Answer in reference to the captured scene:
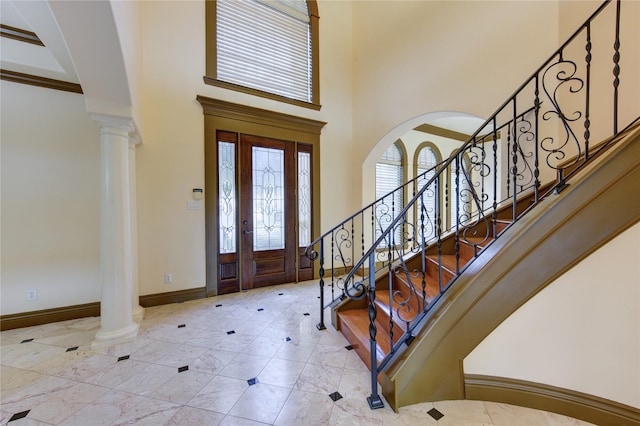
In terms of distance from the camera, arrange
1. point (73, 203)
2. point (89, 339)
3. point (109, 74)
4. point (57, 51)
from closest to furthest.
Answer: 1. point (109, 74)
2. point (57, 51)
3. point (89, 339)
4. point (73, 203)

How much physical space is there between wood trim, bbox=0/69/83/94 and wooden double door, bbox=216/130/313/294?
171 cm

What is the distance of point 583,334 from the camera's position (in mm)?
1541

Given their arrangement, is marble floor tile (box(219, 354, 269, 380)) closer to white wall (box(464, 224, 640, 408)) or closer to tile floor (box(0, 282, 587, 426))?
tile floor (box(0, 282, 587, 426))

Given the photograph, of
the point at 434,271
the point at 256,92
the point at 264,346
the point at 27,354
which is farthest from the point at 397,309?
the point at 256,92

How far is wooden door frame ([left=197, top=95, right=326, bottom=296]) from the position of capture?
384 centimetres

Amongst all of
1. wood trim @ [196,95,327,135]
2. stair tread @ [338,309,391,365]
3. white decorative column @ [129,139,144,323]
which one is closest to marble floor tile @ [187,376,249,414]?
stair tread @ [338,309,391,365]

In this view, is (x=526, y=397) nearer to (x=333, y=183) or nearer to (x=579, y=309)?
(x=579, y=309)

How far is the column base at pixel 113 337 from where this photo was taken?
2496 mm

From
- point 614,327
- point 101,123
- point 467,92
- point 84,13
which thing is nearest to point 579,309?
point 614,327

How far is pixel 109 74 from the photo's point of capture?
87.7 inches

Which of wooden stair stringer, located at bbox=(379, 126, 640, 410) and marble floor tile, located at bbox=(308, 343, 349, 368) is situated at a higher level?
wooden stair stringer, located at bbox=(379, 126, 640, 410)

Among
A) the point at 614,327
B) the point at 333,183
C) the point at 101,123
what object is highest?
the point at 101,123

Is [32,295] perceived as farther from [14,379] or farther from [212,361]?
[212,361]

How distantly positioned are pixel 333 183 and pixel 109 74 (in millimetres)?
3550
